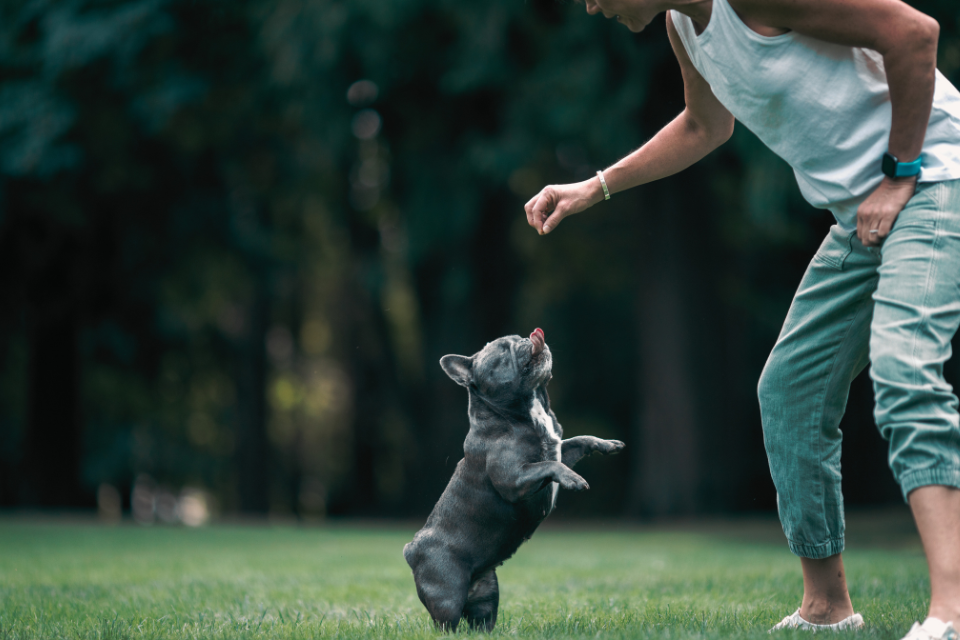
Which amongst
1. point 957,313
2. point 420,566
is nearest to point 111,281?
point 420,566

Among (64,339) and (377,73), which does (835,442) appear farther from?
(64,339)

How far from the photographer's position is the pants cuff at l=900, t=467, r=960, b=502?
2.80m

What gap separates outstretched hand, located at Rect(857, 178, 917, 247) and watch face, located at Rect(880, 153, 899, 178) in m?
0.03

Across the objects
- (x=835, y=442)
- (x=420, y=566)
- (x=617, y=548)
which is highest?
(x=835, y=442)

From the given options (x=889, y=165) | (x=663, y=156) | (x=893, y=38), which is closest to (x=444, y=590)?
(x=663, y=156)

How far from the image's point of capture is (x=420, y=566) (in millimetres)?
3766

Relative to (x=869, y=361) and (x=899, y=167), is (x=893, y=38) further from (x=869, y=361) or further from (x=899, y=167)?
(x=869, y=361)

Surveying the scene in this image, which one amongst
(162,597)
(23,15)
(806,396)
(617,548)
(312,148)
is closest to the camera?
(806,396)

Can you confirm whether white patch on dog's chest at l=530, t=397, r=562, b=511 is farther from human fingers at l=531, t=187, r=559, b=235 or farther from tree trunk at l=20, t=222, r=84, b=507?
tree trunk at l=20, t=222, r=84, b=507

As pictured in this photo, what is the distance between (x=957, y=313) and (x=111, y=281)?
17937 mm

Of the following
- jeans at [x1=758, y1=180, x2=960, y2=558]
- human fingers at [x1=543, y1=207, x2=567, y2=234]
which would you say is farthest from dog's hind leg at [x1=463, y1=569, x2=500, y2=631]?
human fingers at [x1=543, y1=207, x2=567, y2=234]

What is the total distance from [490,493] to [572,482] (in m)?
0.47

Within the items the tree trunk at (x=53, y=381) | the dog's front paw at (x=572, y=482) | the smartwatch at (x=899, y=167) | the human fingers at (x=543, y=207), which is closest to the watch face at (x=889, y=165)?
the smartwatch at (x=899, y=167)

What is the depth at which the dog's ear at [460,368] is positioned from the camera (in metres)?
4.00
